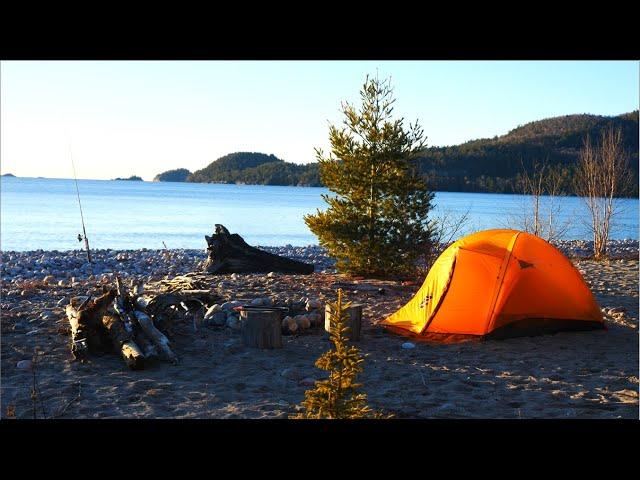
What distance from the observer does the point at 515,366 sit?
7809mm

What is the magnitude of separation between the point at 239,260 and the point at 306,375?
8420 millimetres

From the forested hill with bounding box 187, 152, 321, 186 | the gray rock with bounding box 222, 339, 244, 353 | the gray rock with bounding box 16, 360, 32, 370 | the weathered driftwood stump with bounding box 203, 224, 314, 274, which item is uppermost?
the gray rock with bounding box 16, 360, 32, 370

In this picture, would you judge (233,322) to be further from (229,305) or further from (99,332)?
(99,332)

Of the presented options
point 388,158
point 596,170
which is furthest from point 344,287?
point 596,170

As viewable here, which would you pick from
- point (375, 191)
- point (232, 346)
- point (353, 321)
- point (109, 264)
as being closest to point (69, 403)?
point (232, 346)

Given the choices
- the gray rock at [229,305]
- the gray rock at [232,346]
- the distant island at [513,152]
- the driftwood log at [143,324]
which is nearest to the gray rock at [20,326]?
the driftwood log at [143,324]

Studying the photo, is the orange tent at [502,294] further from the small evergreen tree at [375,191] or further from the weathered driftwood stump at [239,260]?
the weathered driftwood stump at [239,260]

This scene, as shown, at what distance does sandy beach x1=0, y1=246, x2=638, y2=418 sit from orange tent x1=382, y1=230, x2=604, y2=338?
0.83 feet

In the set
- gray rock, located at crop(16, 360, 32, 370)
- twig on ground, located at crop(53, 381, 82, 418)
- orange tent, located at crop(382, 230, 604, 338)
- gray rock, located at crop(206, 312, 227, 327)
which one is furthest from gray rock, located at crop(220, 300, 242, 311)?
twig on ground, located at crop(53, 381, 82, 418)

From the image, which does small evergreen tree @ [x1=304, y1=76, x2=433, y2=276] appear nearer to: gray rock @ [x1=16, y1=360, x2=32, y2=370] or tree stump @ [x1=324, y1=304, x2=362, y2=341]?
tree stump @ [x1=324, y1=304, x2=362, y2=341]

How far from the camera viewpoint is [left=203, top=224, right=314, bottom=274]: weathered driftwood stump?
15.3m

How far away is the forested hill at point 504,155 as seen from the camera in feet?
251
